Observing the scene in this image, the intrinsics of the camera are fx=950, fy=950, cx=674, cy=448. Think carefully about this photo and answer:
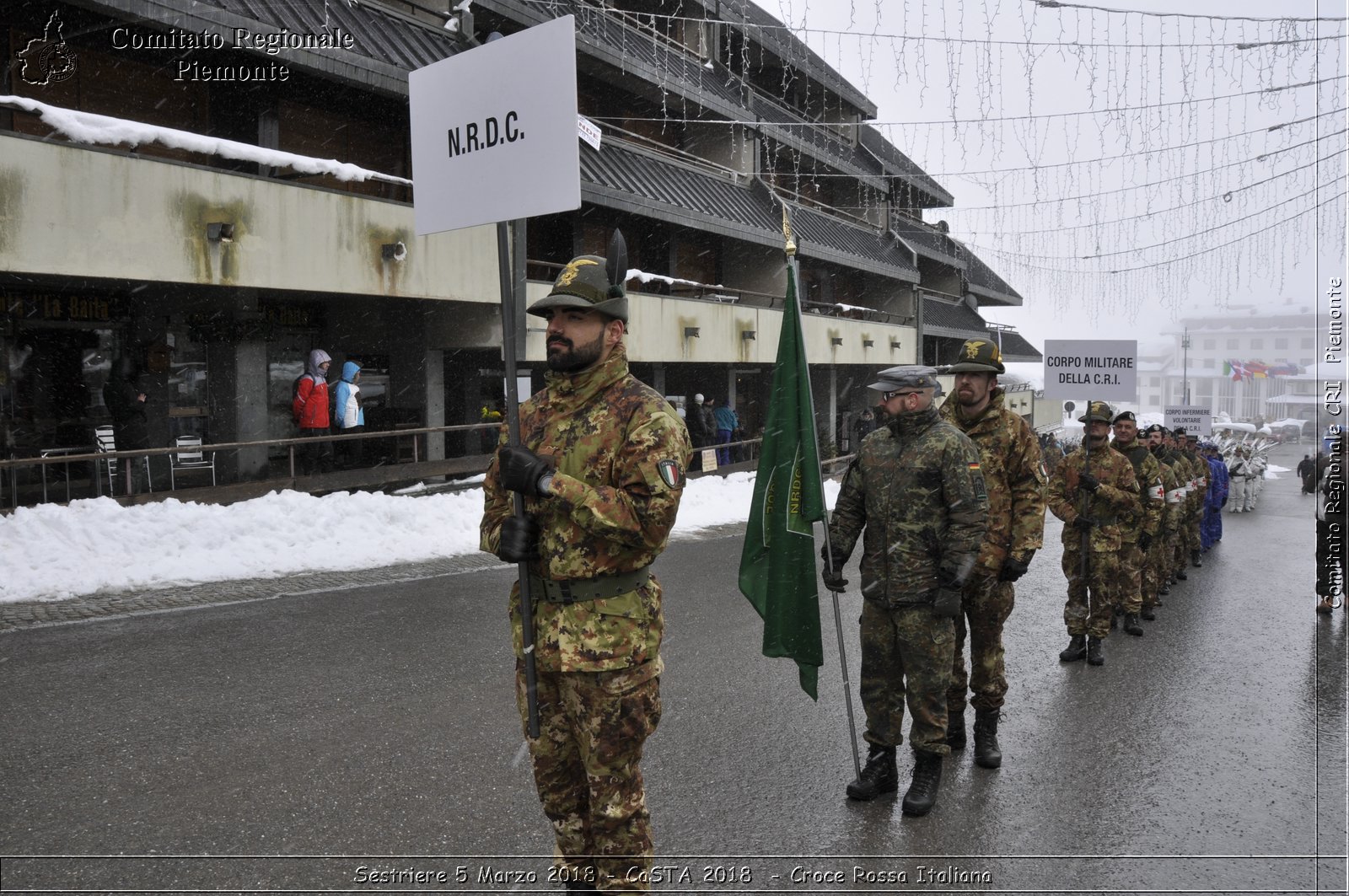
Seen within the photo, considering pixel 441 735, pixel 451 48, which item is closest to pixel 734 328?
pixel 451 48

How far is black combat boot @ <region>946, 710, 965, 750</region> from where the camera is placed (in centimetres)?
541

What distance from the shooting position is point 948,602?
454 centimetres

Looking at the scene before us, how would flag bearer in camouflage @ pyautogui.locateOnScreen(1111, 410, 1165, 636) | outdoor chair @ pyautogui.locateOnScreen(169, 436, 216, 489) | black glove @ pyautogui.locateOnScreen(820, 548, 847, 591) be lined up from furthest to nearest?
outdoor chair @ pyautogui.locateOnScreen(169, 436, 216, 489)
flag bearer in camouflage @ pyautogui.locateOnScreen(1111, 410, 1165, 636)
black glove @ pyautogui.locateOnScreen(820, 548, 847, 591)

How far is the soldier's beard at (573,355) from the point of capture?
3215 mm

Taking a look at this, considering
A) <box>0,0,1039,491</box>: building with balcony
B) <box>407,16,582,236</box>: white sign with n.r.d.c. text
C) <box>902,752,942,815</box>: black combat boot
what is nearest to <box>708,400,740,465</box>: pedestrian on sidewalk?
<box>0,0,1039,491</box>: building with balcony

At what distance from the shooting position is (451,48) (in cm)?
1800

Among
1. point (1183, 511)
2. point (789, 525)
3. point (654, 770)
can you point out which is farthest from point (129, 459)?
point (1183, 511)

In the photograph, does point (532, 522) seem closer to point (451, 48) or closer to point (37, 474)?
point (37, 474)

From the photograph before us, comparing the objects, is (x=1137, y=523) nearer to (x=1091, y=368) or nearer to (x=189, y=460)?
(x=1091, y=368)

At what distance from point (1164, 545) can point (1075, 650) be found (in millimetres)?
3851

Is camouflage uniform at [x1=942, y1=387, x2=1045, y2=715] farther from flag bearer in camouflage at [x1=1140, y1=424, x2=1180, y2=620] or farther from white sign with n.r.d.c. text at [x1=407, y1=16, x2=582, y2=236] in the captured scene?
flag bearer in camouflage at [x1=1140, y1=424, x2=1180, y2=620]

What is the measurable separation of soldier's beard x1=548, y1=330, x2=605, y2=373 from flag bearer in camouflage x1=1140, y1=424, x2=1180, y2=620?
856 cm

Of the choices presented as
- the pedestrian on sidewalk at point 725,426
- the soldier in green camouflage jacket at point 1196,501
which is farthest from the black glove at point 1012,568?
the pedestrian on sidewalk at point 725,426

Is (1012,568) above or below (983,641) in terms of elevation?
above
